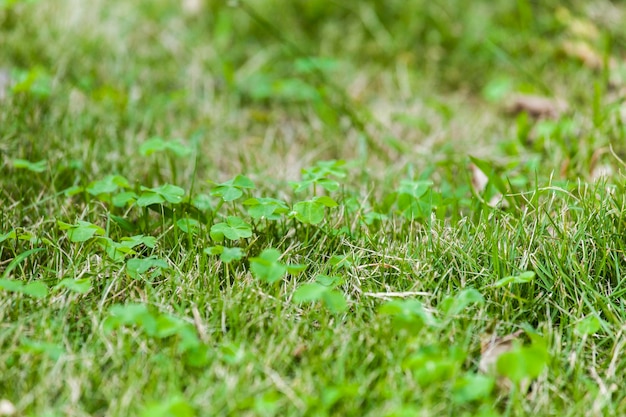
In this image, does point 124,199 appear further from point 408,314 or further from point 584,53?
point 584,53

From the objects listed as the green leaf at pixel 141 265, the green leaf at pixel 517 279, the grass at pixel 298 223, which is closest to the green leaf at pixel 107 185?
the grass at pixel 298 223

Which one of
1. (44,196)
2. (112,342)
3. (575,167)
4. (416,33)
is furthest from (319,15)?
(112,342)

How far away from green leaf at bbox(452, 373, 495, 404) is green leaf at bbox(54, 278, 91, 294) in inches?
35.3

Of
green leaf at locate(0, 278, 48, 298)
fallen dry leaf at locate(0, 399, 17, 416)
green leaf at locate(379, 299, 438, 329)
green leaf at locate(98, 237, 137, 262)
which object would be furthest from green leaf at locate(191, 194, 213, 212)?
fallen dry leaf at locate(0, 399, 17, 416)

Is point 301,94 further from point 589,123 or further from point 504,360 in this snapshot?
point 504,360

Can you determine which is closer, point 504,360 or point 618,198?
point 504,360

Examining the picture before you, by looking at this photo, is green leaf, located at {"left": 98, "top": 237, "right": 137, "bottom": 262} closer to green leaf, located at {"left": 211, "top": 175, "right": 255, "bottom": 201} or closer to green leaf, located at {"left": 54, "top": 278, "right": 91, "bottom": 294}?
green leaf, located at {"left": 54, "top": 278, "right": 91, "bottom": 294}

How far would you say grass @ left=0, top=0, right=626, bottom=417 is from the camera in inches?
57.4

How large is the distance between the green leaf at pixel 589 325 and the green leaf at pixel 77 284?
1186 mm

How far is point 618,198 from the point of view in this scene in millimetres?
1944

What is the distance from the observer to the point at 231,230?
188 centimetres

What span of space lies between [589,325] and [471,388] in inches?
15.8

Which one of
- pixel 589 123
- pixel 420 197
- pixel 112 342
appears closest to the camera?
pixel 112 342

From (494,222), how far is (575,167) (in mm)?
804
